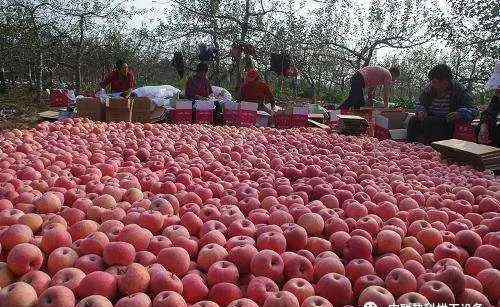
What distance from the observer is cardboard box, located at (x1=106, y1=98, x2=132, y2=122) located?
824 centimetres

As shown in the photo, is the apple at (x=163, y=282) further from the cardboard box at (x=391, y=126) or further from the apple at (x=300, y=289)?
the cardboard box at (x=391, y=126)

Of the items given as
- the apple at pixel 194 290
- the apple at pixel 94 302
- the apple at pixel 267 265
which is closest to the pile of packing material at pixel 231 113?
the apple at pixel 267 265

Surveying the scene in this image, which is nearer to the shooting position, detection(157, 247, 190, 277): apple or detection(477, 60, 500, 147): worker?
detection(157, 247, 190, 277): apple

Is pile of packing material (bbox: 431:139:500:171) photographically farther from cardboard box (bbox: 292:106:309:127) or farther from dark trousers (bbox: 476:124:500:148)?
cardboard box (bbox: 292:106:309:127)

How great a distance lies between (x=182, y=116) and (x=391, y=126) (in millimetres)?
4000

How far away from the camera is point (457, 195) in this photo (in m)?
3.22

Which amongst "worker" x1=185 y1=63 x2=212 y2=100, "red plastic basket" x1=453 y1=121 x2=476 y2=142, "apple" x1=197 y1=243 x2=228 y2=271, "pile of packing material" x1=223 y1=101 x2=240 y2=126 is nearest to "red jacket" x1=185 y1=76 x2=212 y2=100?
"worker" x1=185 y1=63 x2=212 y2=100

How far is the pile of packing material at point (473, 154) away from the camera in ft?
14.6

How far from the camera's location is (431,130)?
21.5 feet

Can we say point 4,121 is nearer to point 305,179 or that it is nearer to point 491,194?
point 305,179

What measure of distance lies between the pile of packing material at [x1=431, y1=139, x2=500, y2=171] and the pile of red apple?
A: 1.14ft

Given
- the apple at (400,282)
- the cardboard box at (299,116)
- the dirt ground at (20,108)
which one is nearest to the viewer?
the apple at (400,282)

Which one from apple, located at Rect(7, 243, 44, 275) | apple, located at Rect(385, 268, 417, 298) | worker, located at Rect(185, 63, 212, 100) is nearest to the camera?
apple, located at Rect(385, 268, 417, 298)

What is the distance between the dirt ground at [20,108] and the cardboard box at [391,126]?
770 cm
